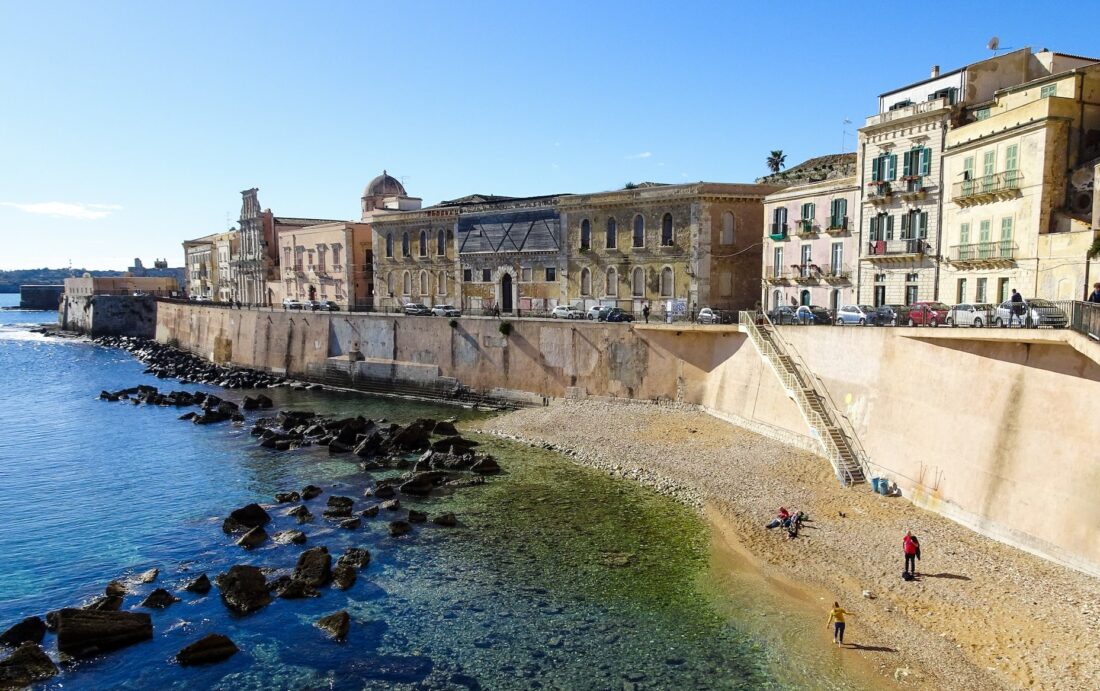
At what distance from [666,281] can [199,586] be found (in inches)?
1284

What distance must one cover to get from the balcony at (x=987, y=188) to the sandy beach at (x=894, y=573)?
39.1 feet

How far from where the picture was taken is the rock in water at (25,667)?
1606 cm

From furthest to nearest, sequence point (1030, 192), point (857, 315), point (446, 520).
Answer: point (857, 315)
point (1030, 192)
point (446, 520)

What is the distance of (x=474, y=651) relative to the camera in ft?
56.2

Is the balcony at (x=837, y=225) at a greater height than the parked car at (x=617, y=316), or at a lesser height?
greater

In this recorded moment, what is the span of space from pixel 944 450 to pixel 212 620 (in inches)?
857

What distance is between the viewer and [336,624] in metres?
18.2

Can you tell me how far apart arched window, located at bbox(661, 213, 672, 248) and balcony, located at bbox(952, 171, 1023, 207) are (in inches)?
708

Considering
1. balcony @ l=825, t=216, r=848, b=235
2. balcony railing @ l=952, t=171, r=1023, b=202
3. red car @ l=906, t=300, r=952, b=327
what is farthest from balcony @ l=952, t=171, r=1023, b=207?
balcony @ l=825, t=216, r=848, b=235

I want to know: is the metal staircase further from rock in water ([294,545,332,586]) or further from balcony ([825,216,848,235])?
rock in water ([294,545,332,586])

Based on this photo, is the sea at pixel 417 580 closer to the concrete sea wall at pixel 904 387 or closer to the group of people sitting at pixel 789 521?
the group of people sitting at pixel 789 521

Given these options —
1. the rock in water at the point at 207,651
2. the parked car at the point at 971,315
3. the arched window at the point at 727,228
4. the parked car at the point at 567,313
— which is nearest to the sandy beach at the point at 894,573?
the parked car at the point at 971,315

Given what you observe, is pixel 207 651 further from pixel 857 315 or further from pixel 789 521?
pixel 857 315

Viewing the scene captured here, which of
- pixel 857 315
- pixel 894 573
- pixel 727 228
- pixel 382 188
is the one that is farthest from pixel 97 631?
pixel 382 188
